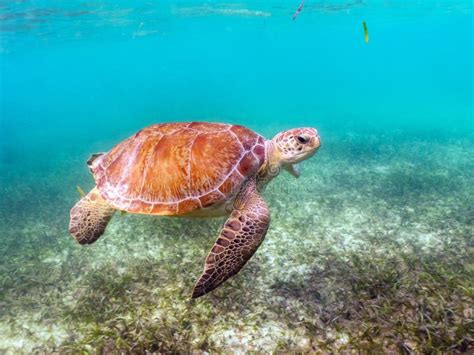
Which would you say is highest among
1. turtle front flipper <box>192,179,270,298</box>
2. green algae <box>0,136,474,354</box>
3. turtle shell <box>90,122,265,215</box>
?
turtle shell <box>90,122,265,215</box>

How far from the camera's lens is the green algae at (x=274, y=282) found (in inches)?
132

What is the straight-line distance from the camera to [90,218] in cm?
418

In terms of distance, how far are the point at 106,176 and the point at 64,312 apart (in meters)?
1.85

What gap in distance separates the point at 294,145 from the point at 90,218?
9.46 feet

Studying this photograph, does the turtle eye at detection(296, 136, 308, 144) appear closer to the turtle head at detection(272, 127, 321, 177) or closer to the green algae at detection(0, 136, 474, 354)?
the turtle head at detection(272, 127, 321, 177)

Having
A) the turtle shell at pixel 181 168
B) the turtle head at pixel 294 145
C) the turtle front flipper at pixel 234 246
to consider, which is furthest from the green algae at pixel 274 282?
the turtle head at pixel 294 145

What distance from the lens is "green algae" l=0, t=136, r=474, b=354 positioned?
3.36m

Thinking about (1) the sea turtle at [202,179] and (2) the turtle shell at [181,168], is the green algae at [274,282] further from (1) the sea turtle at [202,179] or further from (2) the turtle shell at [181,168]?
(2) the turtle shell at [181,168]

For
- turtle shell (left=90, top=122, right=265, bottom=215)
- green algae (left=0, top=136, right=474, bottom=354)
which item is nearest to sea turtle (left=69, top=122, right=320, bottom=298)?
turtle shell (left=90, top=122, right=265, bottom=215)

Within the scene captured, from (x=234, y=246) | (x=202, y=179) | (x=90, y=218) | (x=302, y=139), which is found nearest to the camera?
(x=234, y=246)

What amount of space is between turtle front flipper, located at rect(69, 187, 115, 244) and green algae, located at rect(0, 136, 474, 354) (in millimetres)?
833

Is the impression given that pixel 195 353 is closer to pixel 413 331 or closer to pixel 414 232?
pixel 413 331

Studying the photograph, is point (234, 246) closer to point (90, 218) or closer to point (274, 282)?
point (274, 282)

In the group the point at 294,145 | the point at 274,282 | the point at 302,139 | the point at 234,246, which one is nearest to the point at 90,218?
the point at 234,246
